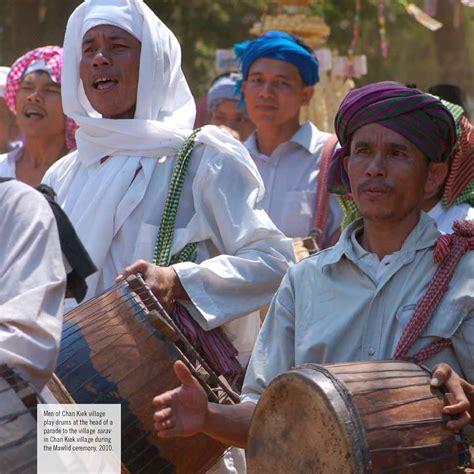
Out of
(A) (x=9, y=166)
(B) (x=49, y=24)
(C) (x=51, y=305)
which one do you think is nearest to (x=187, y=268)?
(C) (x=51, y=305)

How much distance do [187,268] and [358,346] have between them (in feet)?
3.36

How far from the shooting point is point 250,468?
419 centimetres

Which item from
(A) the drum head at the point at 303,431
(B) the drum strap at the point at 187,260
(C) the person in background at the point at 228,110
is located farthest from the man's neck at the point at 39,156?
(A) the drum head at the point at 303,431

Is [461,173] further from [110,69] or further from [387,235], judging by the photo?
[110,69]

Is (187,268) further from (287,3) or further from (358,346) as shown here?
(287,3)

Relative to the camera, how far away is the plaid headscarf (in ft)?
15.1

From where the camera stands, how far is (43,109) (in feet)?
25.2

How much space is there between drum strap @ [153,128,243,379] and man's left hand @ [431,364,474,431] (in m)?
1.32

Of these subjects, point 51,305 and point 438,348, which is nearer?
point 51,305

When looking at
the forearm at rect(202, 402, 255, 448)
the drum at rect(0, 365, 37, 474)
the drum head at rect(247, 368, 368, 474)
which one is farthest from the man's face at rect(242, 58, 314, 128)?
the drum at rect(0, 365, 37, 474)

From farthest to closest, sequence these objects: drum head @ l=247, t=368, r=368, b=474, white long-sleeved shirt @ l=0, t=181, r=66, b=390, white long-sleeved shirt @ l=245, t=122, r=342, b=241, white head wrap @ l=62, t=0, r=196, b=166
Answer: white long-sleeved shirt @ l=245, t=122, r=342, b=241 → white head wrap @ l=62, t=0, r=196, b=166 → drum head @ l=247, t=368, r=368, b=474 → white long-sleeved shirt @ l=0, t=181, r=66, b=390

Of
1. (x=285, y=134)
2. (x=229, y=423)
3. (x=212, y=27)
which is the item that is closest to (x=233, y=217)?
(x=229, y=423)

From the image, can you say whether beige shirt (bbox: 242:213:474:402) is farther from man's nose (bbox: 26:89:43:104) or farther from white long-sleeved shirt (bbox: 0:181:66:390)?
man's nose (bbox: 26:89:43:104)

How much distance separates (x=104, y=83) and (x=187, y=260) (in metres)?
0.86
